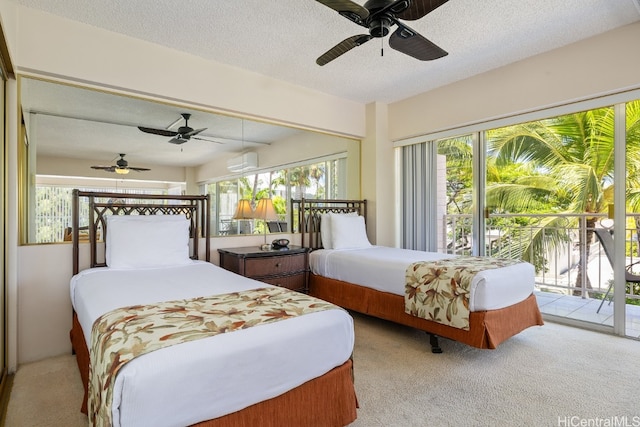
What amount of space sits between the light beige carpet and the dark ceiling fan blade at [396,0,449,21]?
7.23 ft

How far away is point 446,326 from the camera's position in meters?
2.53

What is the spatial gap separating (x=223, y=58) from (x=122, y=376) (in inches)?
115

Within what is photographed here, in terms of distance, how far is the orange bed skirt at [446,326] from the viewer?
→ 2379 millimetres

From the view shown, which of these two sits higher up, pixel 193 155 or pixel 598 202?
pixel 193 155

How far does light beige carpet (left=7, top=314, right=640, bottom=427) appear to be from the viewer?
180cm

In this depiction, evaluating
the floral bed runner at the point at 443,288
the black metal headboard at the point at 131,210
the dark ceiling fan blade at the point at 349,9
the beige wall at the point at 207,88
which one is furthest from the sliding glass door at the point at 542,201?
the black metal headboard at the point at 131,210

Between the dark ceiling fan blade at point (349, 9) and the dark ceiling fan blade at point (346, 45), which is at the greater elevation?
the dark ceiling fan blade at point (346, 45)

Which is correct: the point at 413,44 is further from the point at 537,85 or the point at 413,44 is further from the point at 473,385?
the point at 473,385

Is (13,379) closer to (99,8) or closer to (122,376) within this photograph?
(122,376)

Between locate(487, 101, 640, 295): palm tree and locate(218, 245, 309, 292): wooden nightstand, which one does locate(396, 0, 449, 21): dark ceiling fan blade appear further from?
locate(487, 101, 640, 295): palm tree

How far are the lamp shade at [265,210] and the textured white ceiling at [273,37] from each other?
68 centimetres

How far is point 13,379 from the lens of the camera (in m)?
2.23

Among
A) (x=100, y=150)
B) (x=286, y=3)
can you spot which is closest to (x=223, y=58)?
(x=286, y=3)

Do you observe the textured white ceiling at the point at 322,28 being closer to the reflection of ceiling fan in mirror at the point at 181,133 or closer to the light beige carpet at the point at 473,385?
the reflection of ceiling fan in mirror at the point at 181,133
